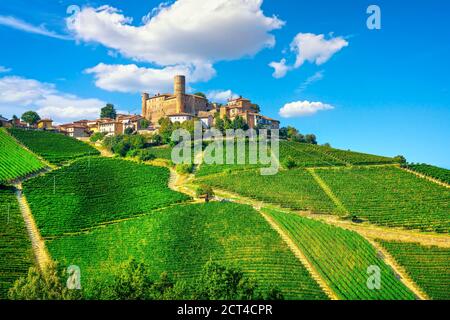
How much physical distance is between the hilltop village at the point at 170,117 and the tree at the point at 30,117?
405 millimetres

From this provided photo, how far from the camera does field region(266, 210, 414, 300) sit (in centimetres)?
2672

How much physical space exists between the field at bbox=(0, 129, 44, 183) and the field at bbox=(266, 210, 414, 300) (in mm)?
27569

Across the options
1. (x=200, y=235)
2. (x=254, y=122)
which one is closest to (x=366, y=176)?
(x=200, y=235)

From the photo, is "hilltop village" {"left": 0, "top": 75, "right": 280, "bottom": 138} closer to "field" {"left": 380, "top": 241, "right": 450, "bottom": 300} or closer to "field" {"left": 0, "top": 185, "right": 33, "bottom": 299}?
"field" {"left": 0, "top": 185, "right": 33, "bottom": 299}

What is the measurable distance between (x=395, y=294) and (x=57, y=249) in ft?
76.9

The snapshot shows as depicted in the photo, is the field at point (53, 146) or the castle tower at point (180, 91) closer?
the field at point (53, 146)

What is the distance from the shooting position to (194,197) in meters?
44.7

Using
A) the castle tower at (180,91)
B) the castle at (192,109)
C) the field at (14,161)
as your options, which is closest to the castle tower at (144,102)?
the castle at (192,109)

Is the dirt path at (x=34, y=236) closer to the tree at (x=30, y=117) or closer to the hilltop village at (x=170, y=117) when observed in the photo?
the hilltop village at (x=170, y=117)

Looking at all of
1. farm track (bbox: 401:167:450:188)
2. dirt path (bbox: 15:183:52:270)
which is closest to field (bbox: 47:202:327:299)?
dirt path (bbox: 15:183:52:270)

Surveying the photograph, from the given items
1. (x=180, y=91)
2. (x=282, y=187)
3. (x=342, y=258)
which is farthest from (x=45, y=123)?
(x=342, y=258)

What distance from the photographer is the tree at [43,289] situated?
21234 millimetres

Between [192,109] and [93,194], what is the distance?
51375mm
